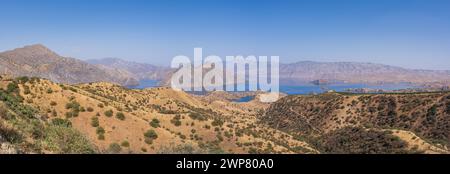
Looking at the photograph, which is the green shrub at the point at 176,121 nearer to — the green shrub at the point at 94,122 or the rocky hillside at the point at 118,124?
the rocky hillside at the point at 118,124

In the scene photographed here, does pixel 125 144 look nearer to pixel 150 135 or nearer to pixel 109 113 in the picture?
pixel 150 135

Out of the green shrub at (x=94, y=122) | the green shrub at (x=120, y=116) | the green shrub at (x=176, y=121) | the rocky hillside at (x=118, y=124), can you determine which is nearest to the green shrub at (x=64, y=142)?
the rocky hillside at (x=118, y=124)

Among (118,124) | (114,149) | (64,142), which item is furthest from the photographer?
(118,124)

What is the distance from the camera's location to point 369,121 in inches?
2955

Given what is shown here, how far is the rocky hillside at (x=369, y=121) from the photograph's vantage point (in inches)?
1891

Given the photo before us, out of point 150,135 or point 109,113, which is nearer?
point 150,135

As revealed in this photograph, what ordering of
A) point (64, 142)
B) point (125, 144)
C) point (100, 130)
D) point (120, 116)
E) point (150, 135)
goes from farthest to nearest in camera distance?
point (120, 116)
point (150, 135)
point (100, 130)
point (125, 144)
point (64, 142)

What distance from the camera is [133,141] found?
1120 inches

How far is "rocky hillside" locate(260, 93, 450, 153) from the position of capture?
158ft

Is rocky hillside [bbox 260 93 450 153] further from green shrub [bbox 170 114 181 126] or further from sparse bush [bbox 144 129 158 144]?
sparse bush [bbox 144 129 158 144]

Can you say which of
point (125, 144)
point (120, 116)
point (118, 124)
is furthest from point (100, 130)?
point (120, 116)

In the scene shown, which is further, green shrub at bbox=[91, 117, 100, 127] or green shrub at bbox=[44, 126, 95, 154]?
green shrub at bbox=[91, 117, 100, 127]

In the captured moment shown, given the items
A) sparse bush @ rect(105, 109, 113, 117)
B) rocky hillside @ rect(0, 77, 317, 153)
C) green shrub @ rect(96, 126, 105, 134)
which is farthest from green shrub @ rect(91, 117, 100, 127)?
sparse bush @ rect(105, 109, 113, 117)
